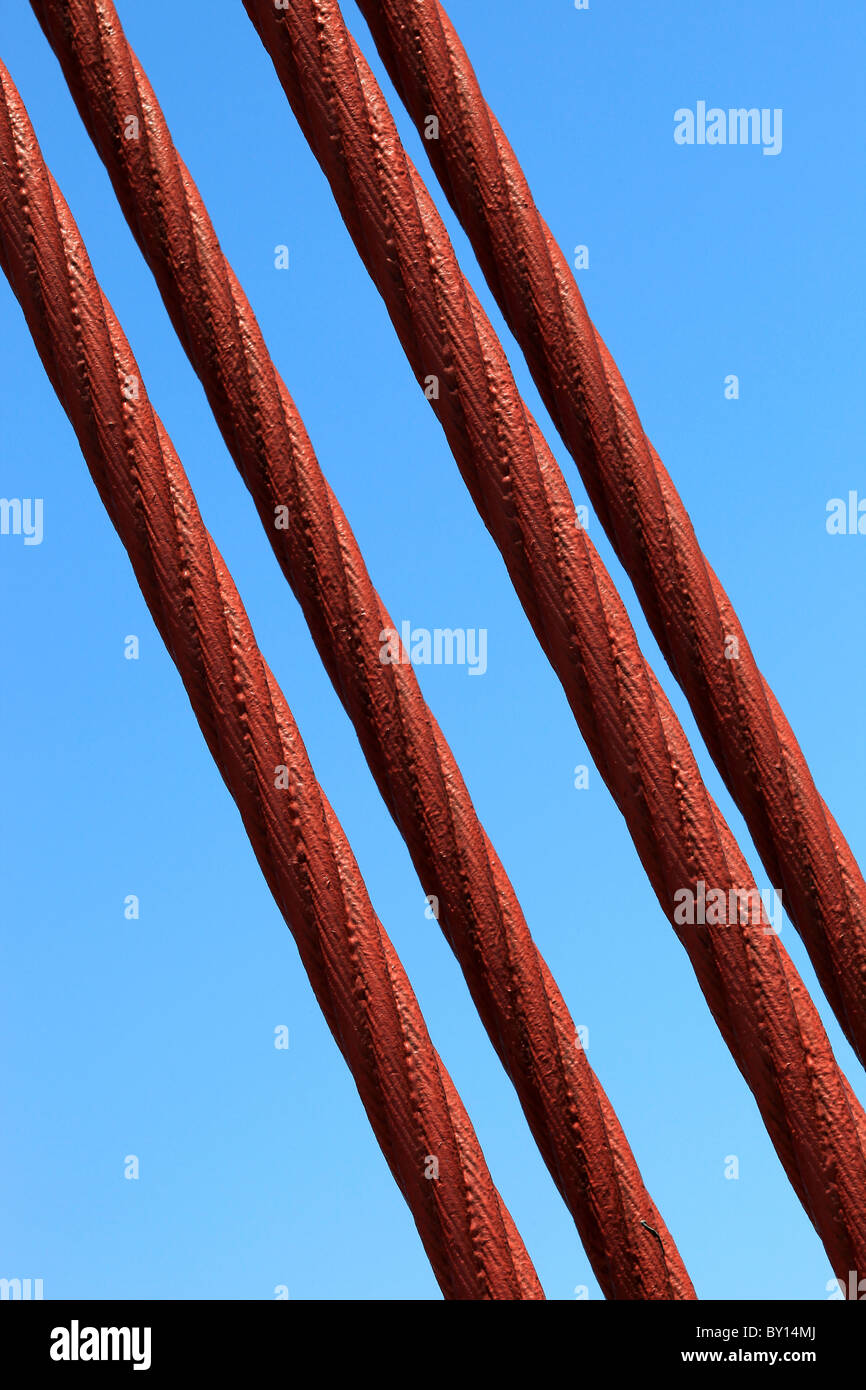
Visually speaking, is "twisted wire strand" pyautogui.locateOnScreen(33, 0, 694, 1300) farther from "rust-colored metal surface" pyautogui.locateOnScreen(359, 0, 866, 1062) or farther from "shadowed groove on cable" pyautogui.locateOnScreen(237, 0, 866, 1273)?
"rust-colored metal surface" pyautogui.locateOnScreen(359, 0, 866, 1062)

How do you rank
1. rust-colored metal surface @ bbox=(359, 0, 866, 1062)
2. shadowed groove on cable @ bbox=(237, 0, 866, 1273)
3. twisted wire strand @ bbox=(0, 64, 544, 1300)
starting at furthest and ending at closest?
rust-colored metal surface @ bbox=(359, 0, 866, 1062) → shadowed groove on cable @ bbox=(237, 0, 866, 1273) → twisted wire strand @ bbox=(0, 64, 544, 1300)

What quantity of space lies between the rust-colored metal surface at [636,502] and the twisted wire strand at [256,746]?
78cm

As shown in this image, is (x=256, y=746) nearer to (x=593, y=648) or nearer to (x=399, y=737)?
(x=399, y=737)

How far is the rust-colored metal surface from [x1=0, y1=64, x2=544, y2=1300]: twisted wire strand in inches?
30.8

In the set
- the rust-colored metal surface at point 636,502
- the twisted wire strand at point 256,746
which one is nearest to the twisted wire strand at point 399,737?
the twisted wire strand at point 256,746

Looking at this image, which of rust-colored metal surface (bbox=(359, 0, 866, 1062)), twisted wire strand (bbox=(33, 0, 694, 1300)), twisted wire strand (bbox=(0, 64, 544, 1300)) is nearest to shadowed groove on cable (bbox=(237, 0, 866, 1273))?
rust-colored metal surface (bbox=(359, 0, 866, 1062))

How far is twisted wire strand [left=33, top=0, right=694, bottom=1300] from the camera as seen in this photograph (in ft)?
8.02

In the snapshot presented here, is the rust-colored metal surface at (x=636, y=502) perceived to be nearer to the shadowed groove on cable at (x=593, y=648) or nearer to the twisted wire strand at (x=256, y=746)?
the shadowed groove on cable at (x=593, y=648)

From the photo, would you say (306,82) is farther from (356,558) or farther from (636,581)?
(636,581)

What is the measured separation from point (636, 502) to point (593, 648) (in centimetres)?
35

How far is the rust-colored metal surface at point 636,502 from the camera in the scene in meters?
2.66

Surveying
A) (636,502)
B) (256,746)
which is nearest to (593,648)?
(636,502)

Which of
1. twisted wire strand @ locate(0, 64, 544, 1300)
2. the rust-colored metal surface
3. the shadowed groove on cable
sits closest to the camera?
twisted wire strand @ locate(0, 64, 544, 1300)
